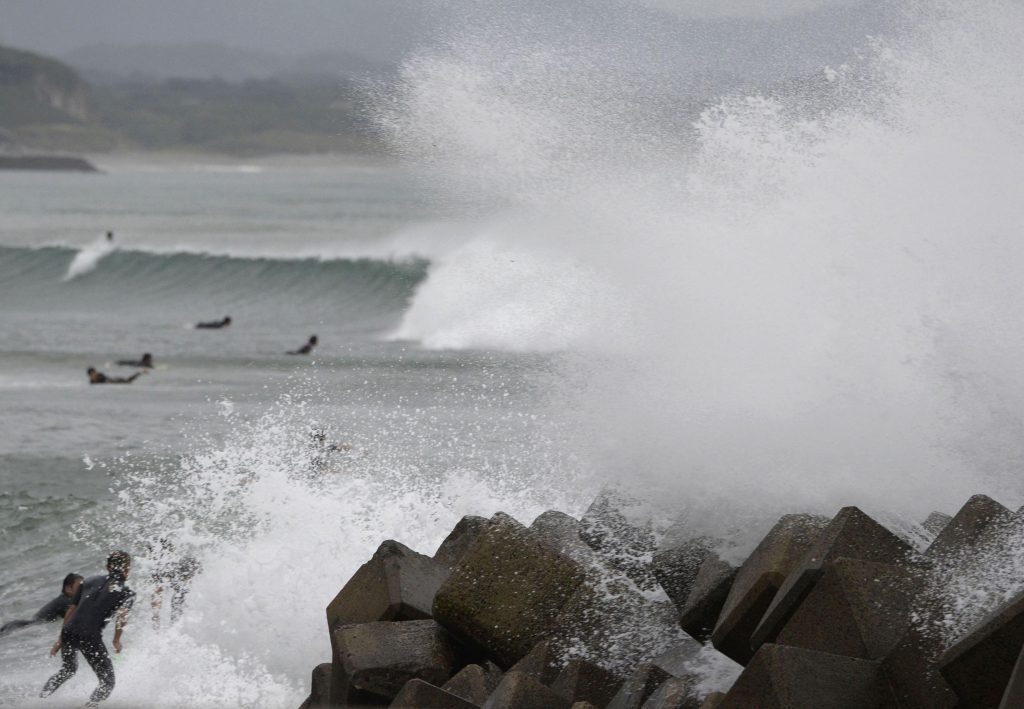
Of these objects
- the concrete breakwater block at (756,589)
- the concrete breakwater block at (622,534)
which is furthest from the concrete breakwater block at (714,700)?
the concrete breakwater block at (622,534)

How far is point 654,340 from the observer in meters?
9.54

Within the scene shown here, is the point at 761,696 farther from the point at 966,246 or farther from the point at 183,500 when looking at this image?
the point at 183,500

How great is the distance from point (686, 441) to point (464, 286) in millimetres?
21399

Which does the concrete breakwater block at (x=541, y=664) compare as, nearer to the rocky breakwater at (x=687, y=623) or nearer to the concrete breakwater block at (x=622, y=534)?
the rocky breakwater at (x=687, y=623)

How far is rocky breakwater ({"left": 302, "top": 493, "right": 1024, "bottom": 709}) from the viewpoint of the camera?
5105mm

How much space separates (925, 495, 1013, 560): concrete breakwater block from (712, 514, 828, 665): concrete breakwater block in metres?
0.57

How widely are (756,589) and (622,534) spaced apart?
1.49 meters

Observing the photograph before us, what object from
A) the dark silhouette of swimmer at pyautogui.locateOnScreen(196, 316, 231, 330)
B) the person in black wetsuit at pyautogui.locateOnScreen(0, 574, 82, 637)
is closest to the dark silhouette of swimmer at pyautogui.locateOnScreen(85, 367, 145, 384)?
the dark silhouette of swimmer at pyautogui.locateOnScreen(196, 316, 231, 330)

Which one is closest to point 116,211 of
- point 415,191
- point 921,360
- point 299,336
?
point 299,336

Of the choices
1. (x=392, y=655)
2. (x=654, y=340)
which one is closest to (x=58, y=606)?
(x=392, y=655)

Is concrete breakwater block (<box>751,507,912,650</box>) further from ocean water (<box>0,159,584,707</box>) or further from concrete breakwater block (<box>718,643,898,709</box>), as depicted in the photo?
ocean water (<box>0,159,584,707</box>)

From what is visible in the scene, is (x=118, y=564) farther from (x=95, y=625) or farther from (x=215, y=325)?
(x=215, y=325)

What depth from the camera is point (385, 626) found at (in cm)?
652

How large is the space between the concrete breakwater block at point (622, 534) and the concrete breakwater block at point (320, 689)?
155 centimetres
